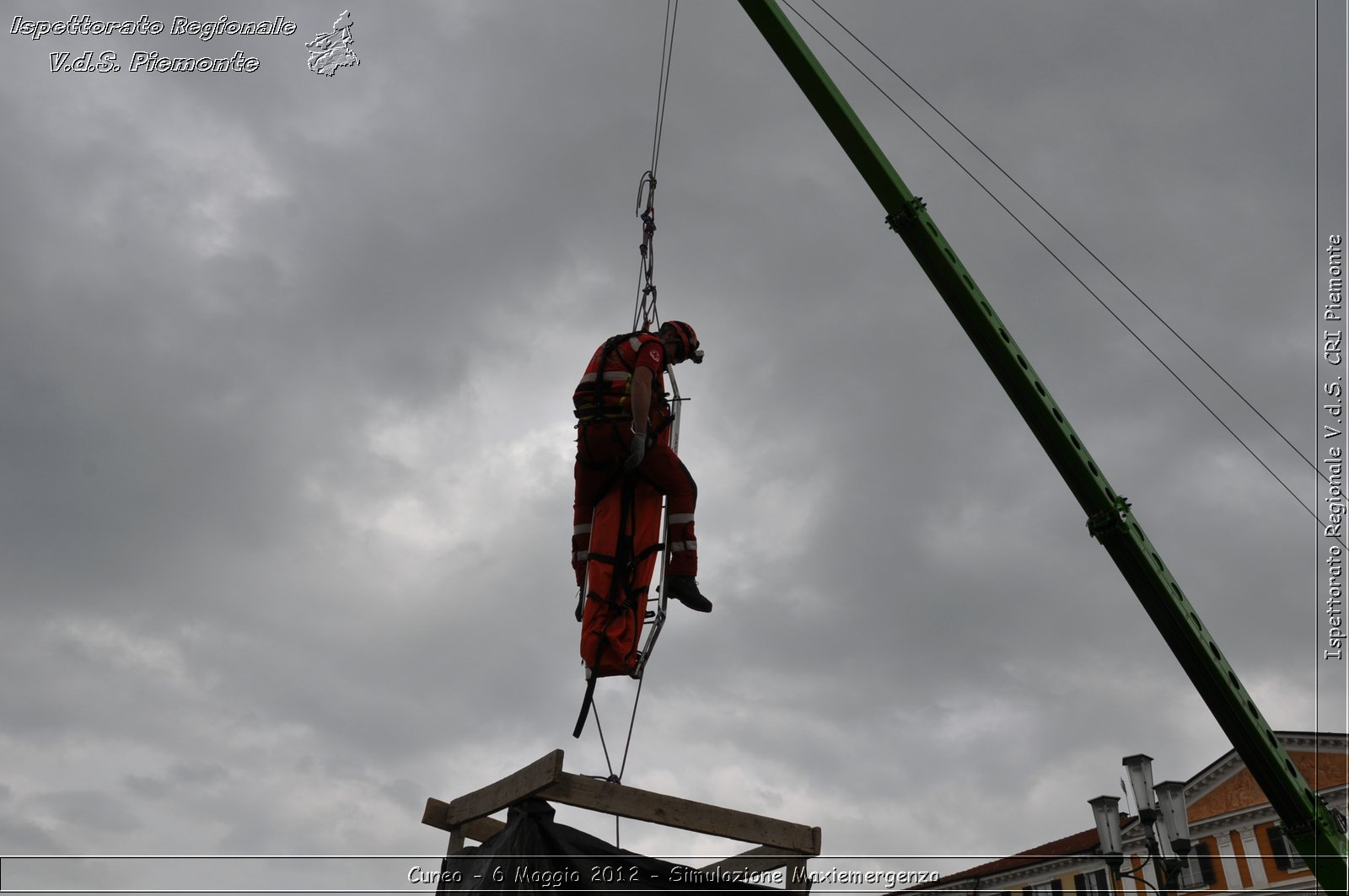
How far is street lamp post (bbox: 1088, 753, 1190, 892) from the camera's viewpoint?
1359 centimetres

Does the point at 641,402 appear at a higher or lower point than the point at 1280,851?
lower

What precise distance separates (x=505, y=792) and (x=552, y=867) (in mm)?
501

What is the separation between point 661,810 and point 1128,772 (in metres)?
11.7

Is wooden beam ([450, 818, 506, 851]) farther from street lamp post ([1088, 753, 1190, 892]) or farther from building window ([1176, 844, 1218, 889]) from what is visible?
building window ([1176, 844, 1218, 889])

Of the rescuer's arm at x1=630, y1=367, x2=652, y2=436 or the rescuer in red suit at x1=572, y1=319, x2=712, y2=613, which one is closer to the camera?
the rescuer's arm at x1=630, y1=367, x2=652, y2=436

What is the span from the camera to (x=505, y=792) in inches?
212

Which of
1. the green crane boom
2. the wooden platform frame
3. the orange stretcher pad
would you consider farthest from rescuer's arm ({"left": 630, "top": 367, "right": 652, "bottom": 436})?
the green crane boom

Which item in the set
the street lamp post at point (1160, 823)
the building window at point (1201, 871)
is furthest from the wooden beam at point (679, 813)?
the building window at point (1201, 871)

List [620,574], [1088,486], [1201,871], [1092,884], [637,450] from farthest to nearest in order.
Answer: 1. [1092,884]
2. [1201,871]
3. [1088,486]
4. [637,450]
5. [620,574]

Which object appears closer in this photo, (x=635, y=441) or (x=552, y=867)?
(x=552, y=867)

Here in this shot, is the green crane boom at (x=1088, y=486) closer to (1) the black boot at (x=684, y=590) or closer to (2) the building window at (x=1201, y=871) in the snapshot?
(1) the black boot at (x=684, y=590)

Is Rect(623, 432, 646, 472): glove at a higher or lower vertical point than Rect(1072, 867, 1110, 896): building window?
lower

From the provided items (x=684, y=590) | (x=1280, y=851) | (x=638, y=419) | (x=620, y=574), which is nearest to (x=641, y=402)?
(x=638, y=419)

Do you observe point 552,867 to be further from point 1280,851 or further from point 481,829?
point 1280,851
